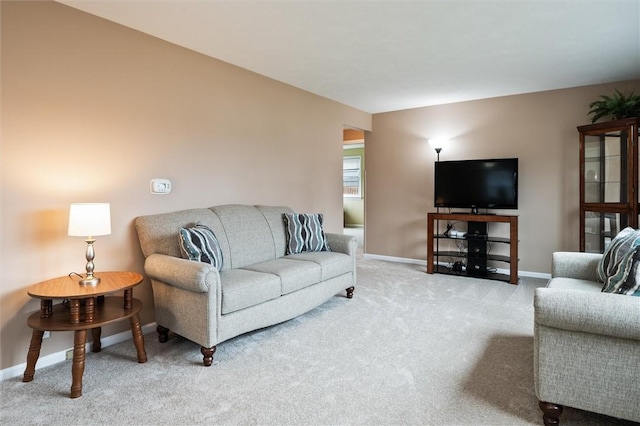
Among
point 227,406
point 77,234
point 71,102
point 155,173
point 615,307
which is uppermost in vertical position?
point 71,102

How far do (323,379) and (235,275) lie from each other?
1.07 metres

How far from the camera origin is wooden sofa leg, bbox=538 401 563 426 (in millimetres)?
1772

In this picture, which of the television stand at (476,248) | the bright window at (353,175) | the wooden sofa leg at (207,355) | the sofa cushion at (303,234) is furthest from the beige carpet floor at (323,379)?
the bright window at (353,175)

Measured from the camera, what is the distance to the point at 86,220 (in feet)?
7.63

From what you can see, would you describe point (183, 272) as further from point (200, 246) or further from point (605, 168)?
point (605, 168)

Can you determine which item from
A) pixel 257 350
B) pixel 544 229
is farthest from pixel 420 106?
pixel 257 350

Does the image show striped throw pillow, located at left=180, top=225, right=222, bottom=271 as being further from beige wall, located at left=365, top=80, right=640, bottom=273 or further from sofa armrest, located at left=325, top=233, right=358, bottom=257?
beige wall, located at left=365, top=80, right=640, bottom=273

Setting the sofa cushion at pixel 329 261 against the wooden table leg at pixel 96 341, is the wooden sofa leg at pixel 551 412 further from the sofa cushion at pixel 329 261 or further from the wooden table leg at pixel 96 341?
the wooden table leg at pixel 96 341

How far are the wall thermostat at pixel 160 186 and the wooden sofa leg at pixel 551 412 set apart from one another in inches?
119

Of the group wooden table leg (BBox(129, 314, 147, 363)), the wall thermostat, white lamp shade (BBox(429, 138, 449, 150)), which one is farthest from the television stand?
wooden table leg (BBox(129, 314, 147, 363))

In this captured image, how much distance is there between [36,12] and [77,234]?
4.96 ft

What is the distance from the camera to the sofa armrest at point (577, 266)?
2688 millimetres

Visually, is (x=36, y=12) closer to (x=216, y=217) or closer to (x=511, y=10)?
(x=216, y=217)

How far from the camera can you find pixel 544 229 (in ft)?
15.7
